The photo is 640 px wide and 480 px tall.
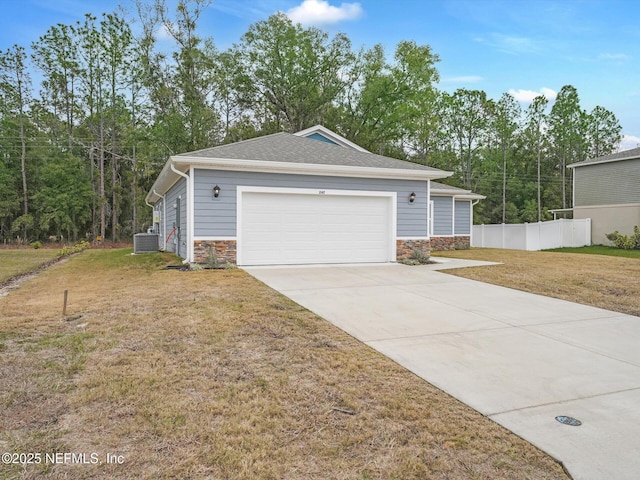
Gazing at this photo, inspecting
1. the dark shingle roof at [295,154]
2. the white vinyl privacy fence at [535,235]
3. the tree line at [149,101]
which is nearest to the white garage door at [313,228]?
the dark shingle roof at [295,154]

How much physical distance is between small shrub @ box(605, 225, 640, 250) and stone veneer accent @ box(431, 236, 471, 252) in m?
7.09

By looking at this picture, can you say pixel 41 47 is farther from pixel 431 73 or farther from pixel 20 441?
pixel 20 441

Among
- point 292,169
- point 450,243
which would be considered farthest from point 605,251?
point 292,169

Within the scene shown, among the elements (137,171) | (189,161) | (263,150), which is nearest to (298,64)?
(137,171)

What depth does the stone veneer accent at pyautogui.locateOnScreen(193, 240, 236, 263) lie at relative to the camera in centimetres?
1003

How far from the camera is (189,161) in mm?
9633

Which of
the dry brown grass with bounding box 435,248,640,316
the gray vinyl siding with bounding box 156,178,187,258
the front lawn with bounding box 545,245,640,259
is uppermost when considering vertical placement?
the gray vinyl siding with bounding box 156,178,187,258

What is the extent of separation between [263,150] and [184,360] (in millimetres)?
8331

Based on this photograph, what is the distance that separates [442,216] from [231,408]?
640 inches

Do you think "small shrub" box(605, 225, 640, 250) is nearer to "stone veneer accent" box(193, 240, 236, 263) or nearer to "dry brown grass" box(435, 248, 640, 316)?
"dry brown grass" box(435, 248, 640, 316)

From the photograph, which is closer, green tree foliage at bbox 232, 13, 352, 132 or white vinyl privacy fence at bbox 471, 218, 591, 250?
white vinyl privacy fence at bbox 471, 218, 591, 250

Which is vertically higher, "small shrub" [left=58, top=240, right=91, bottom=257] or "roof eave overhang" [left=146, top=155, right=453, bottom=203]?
"roof eave overhang" [left=146, top=155, right=453, bottom=203]

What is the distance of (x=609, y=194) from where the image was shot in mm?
21859

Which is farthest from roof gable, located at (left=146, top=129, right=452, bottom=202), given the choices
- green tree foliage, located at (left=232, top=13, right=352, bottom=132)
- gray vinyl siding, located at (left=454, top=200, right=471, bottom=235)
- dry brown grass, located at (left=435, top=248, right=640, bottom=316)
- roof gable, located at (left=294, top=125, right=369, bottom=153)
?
green tree foliage, located at (left=232, top=13, right=352, bottom=132)
